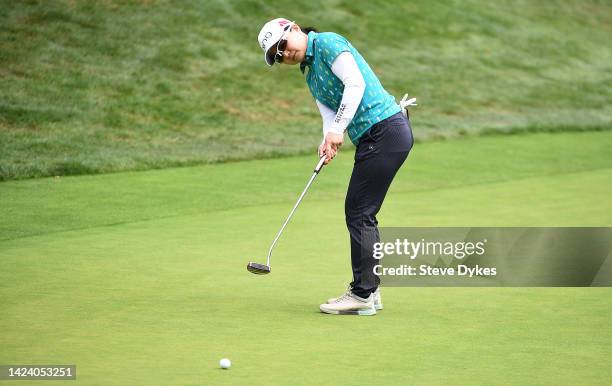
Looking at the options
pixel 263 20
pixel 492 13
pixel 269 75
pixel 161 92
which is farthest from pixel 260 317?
pixel 492 13

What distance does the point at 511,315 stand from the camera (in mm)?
6531

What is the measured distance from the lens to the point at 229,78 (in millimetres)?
18781

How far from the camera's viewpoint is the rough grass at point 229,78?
49.1 feet

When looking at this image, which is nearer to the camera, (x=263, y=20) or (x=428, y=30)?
(x=263, y=20)

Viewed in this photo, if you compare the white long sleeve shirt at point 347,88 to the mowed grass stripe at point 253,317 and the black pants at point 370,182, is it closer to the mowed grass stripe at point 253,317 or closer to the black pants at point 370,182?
the black pants at point 370,182

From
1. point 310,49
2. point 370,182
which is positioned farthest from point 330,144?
point 310,49

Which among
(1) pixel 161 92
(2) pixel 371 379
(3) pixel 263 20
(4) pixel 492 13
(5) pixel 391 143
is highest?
(4) pixel 492 13

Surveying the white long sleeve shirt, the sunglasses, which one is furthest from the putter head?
the sunglasses

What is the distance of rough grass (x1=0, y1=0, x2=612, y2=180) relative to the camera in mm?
14977

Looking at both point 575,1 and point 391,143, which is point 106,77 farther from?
point 575,1

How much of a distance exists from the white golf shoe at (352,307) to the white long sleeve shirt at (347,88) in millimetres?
1026

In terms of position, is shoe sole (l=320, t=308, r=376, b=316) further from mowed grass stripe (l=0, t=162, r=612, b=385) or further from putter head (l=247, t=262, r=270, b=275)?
putter head (l=247, t=262, r=270, b=275)

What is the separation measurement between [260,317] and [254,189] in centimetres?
568

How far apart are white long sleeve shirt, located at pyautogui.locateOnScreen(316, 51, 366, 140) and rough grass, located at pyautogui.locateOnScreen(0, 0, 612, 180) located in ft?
22.4
